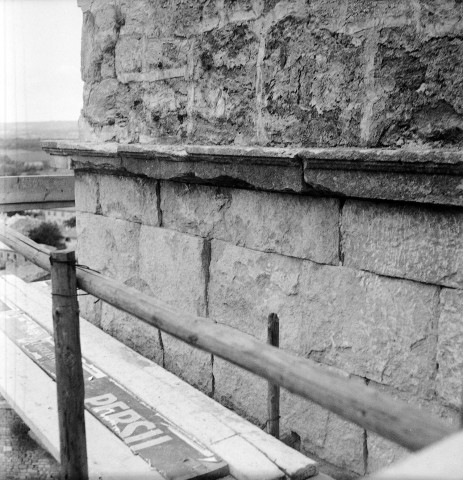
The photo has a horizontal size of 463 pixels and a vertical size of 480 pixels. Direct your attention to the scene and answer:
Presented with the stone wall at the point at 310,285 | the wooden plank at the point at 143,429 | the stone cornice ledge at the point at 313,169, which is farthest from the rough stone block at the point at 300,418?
the stone cornice ledge at the point at 313,169

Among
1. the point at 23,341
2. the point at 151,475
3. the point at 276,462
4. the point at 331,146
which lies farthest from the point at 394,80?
the point at 23,341

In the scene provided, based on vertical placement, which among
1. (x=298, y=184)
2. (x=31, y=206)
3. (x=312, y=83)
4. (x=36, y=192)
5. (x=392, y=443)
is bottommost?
(x=392, y=443)

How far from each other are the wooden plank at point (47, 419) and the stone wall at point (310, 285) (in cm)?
69

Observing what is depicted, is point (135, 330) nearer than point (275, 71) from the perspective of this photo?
No

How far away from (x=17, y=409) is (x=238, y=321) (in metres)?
1.05

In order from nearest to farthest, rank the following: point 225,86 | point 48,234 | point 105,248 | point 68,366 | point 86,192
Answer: point 68,366, point 225,86, point 105,248, point 86,192, point 48,234

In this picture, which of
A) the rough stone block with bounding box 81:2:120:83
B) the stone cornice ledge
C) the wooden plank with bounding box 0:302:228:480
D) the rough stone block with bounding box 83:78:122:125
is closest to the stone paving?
the wooden plank with bounding box 0:302:228:480

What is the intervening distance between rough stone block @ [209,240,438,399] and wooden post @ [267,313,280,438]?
14cm

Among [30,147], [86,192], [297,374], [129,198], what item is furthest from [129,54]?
[297,374]

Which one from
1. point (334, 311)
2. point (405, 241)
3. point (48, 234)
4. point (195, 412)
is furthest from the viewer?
point (48, 234)

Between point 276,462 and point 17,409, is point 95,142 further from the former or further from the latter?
point 276,462

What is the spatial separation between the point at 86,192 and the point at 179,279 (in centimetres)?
111

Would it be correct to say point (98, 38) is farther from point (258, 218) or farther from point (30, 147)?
point (258, 218)

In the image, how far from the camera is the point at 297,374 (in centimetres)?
135
